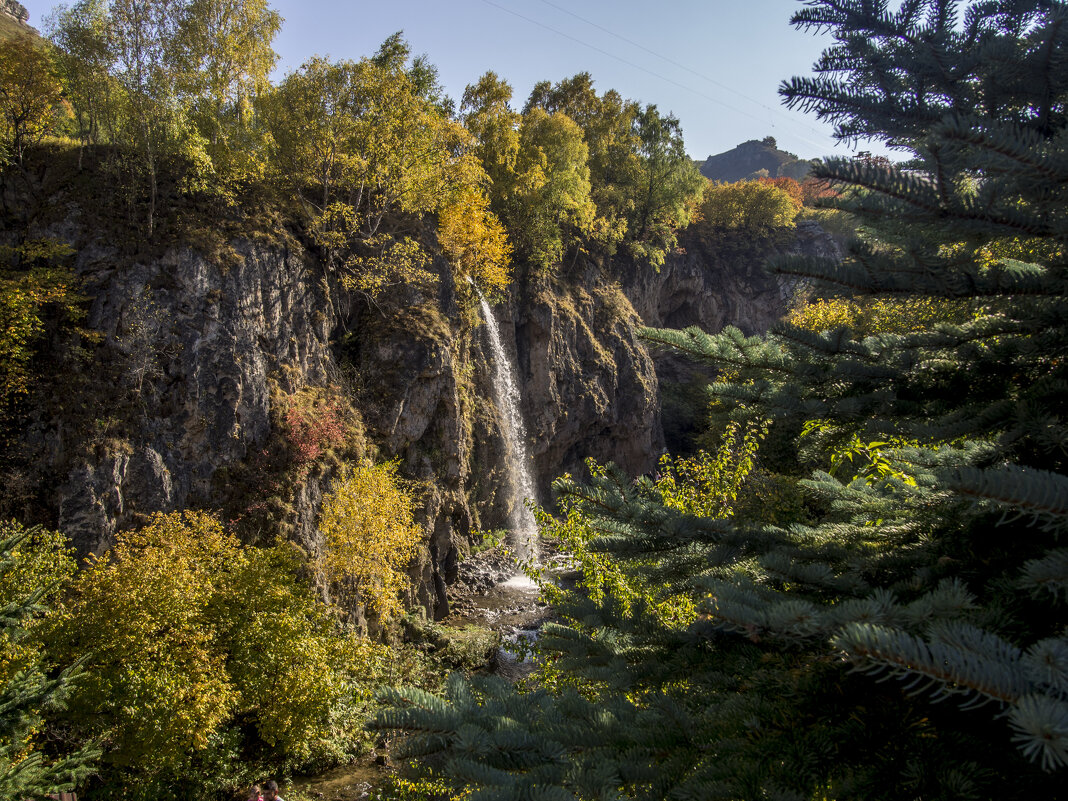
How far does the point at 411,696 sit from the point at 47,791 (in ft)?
23.9

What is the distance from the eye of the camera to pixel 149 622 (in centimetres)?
934

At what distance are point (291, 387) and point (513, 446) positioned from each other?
1239 cm

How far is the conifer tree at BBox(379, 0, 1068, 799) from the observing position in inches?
63.2

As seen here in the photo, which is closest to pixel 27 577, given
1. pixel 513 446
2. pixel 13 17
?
pixel 513 446

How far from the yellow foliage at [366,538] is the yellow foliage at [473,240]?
11.8 m

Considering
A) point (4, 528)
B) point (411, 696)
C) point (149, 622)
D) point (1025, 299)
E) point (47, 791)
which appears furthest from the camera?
point (4, 528)

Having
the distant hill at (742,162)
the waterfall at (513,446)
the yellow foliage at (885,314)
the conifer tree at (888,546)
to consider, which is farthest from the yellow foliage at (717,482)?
the distant hill at (742,162)

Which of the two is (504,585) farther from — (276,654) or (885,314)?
(885,314)

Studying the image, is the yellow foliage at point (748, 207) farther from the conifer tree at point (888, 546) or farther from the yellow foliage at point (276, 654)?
the conifer tree at point (888, 546)

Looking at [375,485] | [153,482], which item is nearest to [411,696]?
[153,482]

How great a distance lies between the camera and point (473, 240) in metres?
25.1

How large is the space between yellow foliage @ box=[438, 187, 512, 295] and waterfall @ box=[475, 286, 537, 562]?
100 centimetres

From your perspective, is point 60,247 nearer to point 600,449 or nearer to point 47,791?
point 47,791

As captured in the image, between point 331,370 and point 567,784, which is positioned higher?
point 331,370
